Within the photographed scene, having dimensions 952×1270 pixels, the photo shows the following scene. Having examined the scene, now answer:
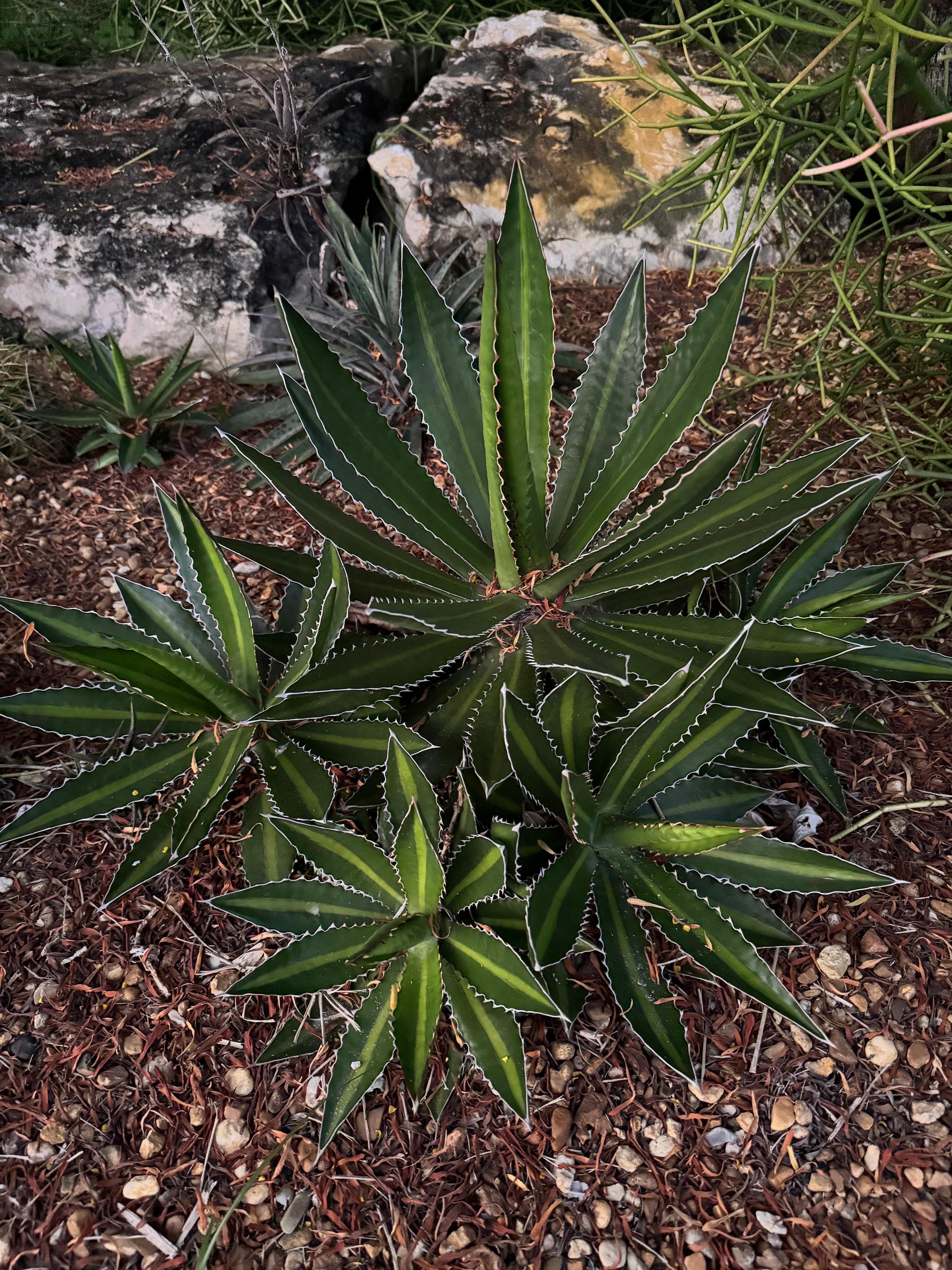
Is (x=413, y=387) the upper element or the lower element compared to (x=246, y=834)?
upper

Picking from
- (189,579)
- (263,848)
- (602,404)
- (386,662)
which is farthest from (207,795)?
(602,404)

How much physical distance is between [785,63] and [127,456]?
2478mm

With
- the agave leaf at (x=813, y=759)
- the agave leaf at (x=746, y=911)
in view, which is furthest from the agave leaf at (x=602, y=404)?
the agave leaf at (x=746, y=911)

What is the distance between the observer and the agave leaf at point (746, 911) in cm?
110

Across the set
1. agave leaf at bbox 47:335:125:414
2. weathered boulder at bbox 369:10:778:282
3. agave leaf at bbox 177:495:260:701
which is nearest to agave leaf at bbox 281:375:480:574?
agave leaf at bbox 177:495:260:701

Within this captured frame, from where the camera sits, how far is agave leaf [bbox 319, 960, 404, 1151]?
0.99 metres

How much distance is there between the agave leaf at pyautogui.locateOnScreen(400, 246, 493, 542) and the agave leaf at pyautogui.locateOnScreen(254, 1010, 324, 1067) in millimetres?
797

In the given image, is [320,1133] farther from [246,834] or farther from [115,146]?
[115,146]

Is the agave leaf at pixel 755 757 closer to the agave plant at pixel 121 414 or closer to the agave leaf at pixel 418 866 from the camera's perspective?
A: the agave leaf at pixel 418 866

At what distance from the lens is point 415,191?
262 centimetres

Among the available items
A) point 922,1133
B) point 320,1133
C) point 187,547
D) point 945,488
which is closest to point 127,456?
point 187,547

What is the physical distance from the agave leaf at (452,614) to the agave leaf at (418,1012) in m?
0.45

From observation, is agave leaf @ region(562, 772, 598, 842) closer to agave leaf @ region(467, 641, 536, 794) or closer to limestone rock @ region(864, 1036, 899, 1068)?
agave leaf @ region(467, 641, 536, 794)

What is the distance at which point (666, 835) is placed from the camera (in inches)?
41.4
